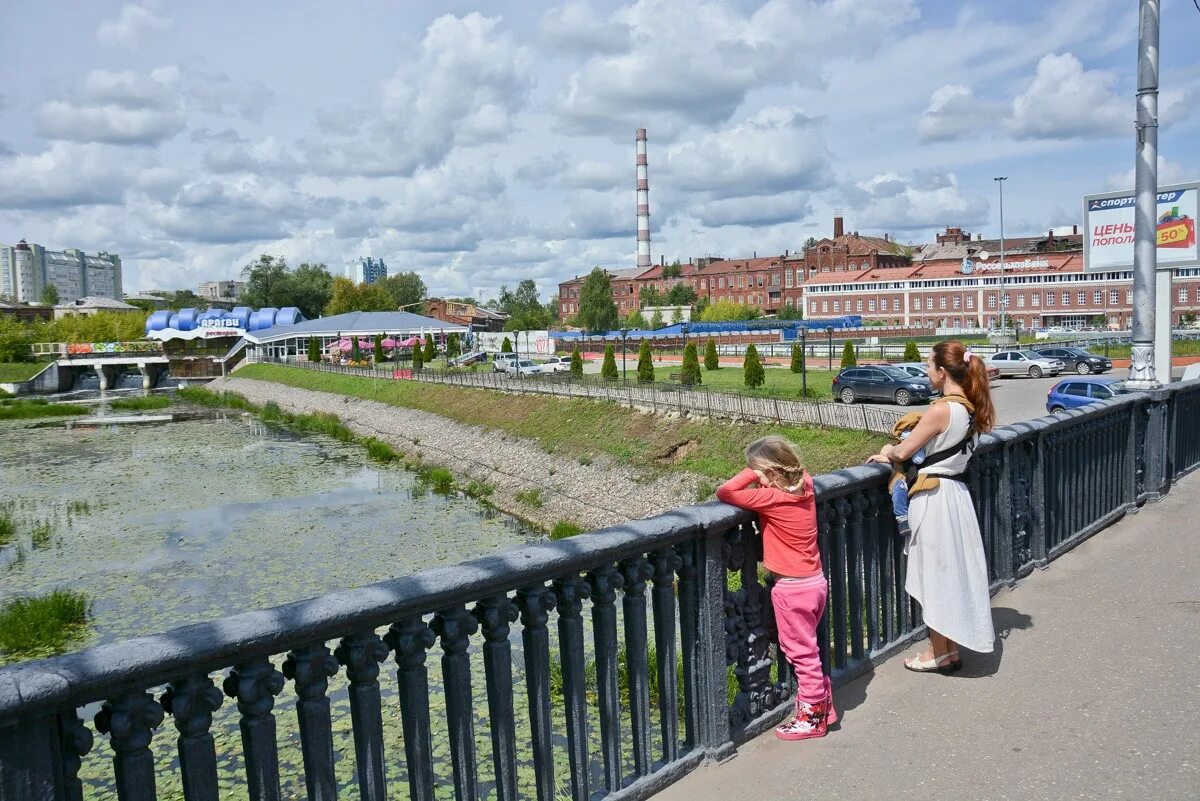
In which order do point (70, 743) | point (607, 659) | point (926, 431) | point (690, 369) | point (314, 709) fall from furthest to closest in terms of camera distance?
point (690, 369) → point (926, 431) → point (607, 659) → point (314, 709) → point (70, 743)

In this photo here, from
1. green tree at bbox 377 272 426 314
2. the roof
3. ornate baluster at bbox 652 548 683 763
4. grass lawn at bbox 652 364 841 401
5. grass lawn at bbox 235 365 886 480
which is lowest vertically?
grass lawn at bbox 235 365 886 480

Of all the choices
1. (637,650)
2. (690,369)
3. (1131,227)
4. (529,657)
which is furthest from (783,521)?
(690,369)

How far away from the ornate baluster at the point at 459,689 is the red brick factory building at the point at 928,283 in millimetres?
66042

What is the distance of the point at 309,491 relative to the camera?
1168 inches

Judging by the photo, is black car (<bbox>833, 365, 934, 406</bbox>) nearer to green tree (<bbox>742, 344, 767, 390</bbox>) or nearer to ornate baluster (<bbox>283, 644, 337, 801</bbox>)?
green tree (<bbox>742, 344, 767, 390</bbox>)

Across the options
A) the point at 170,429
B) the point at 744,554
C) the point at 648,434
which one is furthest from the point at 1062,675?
the point at 170,429

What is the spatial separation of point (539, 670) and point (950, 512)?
246 cm

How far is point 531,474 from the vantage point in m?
31.0

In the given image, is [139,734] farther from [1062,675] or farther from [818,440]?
[818,440]

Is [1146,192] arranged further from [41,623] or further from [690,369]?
[690,369]

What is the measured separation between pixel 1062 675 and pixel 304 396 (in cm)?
6049

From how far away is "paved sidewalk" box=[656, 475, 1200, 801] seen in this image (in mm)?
3568

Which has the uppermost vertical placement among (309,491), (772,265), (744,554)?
(772,265)

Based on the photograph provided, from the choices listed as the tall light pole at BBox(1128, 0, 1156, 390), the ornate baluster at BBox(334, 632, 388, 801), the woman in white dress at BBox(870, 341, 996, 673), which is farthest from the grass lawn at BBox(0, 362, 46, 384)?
the ornate baluster at BBox(334, 632, 388, 801)
